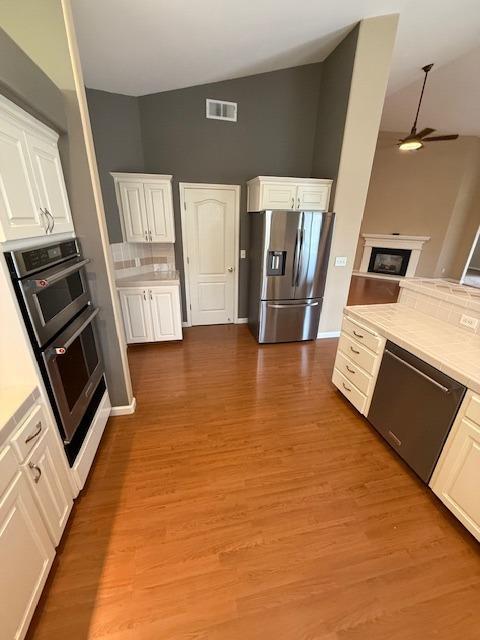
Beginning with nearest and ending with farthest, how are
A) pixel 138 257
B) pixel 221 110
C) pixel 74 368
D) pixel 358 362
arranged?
pixel 74 368
pixel 358 362
pixel 221 110
pixel 138 257

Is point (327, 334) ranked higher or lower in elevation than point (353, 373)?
lower

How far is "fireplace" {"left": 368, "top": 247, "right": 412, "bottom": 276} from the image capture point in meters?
7.34

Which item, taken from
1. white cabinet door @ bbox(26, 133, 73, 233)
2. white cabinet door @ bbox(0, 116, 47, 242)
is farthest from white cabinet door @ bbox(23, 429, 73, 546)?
white cabinet door @ bbox(26, 133, 73, 233)

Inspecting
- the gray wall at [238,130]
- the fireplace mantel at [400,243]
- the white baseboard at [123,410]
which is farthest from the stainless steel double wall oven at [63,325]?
the fireplace mantel at [400,243]

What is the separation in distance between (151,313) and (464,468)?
11.0 feet

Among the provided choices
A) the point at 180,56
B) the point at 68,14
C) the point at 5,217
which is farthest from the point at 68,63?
the point at 180,56

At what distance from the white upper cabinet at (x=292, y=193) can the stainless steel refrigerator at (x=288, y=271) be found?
0.23 metres

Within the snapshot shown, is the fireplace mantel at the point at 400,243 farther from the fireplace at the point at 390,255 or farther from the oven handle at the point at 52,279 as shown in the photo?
the oven handle at the point at 52,279

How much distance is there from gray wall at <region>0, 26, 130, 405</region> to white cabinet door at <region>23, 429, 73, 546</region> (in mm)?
878

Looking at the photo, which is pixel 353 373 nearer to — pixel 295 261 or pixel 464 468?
pixel 464 468

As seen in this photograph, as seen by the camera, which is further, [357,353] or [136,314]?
[136,314]

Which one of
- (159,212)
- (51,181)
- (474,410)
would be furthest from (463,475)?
(159,212)

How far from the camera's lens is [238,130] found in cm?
362

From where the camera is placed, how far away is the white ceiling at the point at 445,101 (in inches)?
153
